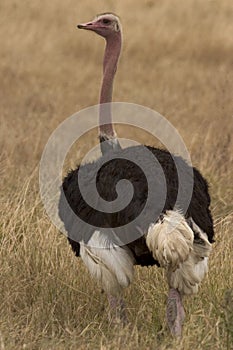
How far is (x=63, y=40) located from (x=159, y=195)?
9843 millimetres

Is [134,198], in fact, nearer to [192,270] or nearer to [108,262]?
[108,262]

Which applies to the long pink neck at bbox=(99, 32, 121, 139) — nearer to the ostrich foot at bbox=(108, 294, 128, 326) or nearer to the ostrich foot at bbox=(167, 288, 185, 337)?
the ostrich foot at bbox=(108, 294, 128, 326)

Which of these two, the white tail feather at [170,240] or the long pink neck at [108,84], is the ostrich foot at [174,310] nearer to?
the white tail feather at [170,240]

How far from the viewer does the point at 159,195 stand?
5.03 metres

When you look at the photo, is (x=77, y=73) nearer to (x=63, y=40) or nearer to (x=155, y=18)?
→ (x=63, y=40)

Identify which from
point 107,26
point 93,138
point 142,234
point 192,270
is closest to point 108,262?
point 142,234

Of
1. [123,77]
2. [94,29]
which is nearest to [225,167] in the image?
[94,29]

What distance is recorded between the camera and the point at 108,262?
16.7 ft

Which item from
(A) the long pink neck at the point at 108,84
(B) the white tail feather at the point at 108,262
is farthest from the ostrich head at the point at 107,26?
(B) the white tail feather at the point at 108,262

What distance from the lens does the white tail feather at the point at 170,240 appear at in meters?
4.81

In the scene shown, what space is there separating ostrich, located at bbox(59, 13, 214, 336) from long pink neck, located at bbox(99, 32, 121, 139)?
1.15 ft

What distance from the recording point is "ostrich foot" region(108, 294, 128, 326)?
5410mm

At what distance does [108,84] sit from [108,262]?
1375 mm

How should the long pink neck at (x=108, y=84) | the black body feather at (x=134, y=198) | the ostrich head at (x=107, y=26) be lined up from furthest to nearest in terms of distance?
the ostrich head at (x=107, y=26)
the long pink neck at (x=108, y=84)
the black body feather at (x=134, y=198)
